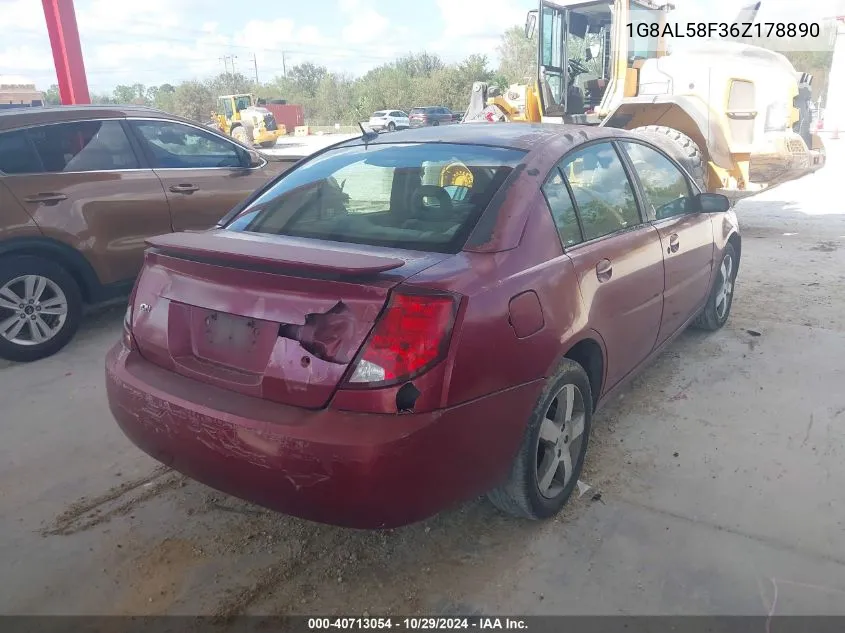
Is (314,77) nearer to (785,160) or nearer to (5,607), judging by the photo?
(785,160)

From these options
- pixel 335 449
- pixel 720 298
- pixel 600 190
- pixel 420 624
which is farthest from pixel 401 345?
pixel 720 298

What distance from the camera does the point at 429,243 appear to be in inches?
95.3

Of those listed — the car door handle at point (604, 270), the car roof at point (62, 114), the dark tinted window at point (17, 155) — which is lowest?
the car door handle at point (604, 270)

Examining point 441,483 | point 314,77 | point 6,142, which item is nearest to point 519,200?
point 441,483

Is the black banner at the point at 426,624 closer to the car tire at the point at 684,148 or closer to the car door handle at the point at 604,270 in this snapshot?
the car door handle at the point at 604,270

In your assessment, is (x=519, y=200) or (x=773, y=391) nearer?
(x=519, y=200)

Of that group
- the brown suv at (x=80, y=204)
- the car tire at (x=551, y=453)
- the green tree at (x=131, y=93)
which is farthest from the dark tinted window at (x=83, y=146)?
the green tree at (x=131, y=93)

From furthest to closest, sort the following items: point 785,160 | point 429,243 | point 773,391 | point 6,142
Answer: point 785,160 < point 6,142 < point 773,391 < point 429,243

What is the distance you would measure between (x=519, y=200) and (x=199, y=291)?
48.6 inches

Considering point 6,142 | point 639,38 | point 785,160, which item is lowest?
point 785,160

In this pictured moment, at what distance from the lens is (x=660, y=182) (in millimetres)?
3777

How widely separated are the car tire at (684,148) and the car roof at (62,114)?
540 cm

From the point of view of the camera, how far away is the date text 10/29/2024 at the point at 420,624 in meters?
2.20

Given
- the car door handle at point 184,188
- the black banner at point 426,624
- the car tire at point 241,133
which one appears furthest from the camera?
the car tire at point 241,133
